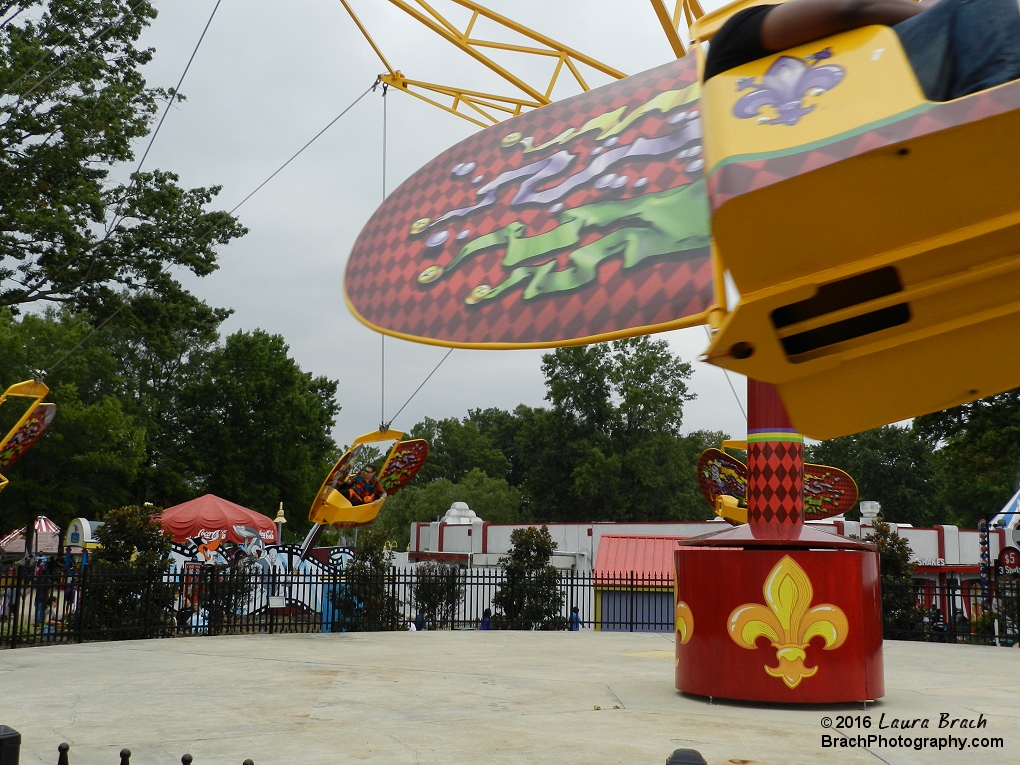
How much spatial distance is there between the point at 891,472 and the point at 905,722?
228 ft

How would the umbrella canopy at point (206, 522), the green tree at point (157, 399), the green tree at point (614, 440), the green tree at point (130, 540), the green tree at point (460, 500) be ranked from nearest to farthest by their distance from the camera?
the green tree at point (130, 540) → the umbrella canopy at point (206, 522) → the green tree at point (157, 399) → the green tree at point (614, 440) → the green tree at point (460, 500)

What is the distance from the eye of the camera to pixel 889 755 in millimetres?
6719

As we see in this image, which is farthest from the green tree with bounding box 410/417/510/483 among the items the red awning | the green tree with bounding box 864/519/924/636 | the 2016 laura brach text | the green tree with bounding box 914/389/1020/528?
the 2016 laura brach text

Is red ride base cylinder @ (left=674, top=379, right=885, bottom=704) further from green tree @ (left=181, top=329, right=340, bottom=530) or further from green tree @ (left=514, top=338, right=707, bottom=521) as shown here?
green tree @ (left=514, top=338, right=707, bottom=521)

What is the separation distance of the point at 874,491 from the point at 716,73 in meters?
74.6

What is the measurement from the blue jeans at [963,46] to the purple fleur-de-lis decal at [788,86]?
293 mm

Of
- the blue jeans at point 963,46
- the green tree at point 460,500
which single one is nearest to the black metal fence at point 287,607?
the blue jeans at point 963,46

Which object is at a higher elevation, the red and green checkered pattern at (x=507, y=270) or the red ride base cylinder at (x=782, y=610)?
the red and green checkered pattern at (x=507, y=270)

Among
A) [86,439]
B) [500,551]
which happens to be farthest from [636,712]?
[86,439]

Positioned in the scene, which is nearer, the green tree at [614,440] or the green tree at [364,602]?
the green tree at [364,602]

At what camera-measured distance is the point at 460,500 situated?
2579 inches

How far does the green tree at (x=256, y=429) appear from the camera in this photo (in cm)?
4778

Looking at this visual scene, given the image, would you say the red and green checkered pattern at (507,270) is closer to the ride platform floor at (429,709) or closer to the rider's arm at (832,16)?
the rider's arm at (832,16)

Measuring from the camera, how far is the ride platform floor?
6.58 metres
